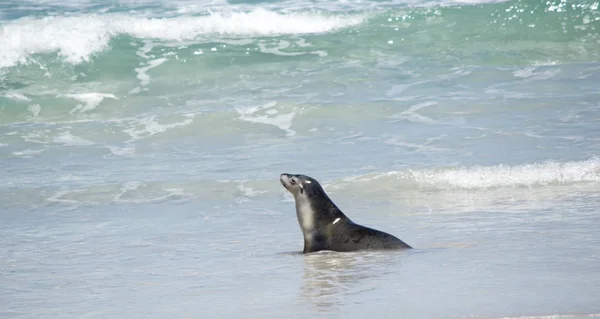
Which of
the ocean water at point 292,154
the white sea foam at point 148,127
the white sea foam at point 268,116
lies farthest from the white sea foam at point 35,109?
the white sea foam at point 268,116

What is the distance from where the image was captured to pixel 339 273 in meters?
5.77

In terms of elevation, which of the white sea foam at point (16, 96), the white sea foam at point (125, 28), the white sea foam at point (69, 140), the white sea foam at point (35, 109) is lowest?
the white sea foam at point (69, 140)

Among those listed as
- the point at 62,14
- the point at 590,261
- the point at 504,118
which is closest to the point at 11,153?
the point at 504,118

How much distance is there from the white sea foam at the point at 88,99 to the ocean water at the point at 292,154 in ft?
0.25

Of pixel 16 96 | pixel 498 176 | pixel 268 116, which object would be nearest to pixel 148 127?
pixel 268 116

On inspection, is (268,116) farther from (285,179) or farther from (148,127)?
(285,179)

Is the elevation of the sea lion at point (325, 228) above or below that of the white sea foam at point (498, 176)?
above

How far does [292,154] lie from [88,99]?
584cm

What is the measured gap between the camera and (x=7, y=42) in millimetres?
18219

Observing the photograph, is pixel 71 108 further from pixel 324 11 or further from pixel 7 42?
pixel 324 11

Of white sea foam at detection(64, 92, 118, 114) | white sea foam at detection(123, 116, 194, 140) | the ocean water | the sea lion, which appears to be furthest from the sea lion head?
white sea foam at detection(64, 92, 118, 114)

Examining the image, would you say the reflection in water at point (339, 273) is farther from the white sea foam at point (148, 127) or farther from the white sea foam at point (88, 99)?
the white sea foam at point (88, 99)

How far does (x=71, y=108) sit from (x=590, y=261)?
10475 mm

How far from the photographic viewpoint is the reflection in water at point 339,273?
5.16 meters
